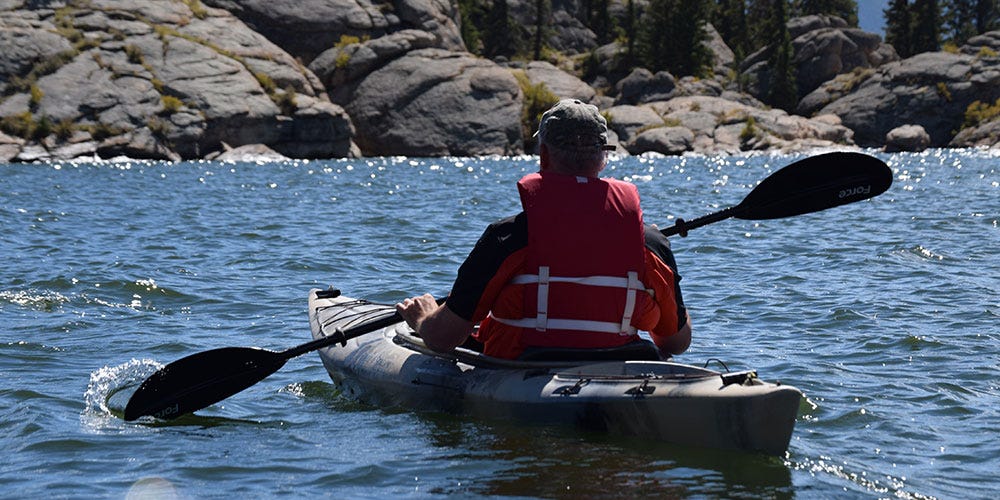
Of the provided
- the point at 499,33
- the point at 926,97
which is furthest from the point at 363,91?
the point at 926,97

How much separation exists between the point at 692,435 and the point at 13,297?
6.74 metres

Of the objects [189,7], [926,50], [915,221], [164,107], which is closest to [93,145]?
[164,107]

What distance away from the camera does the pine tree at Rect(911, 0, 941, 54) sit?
70.8m

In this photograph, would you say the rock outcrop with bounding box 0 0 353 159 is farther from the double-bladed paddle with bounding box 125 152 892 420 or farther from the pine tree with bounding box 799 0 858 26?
the pine tree with bounding box 799 0 858 26

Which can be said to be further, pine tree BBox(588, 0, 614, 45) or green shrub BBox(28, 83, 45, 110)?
pine tree BBox(588, 0, 614, 45)

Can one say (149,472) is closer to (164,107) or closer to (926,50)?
(164,107)

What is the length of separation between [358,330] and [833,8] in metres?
82.2

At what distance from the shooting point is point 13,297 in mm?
9406

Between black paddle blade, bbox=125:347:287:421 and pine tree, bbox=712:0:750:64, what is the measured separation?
7399cm

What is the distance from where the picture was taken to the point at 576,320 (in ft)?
16.4

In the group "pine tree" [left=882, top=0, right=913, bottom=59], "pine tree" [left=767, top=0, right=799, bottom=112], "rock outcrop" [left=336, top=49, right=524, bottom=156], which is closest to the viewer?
"rock outcrop" [left=336, top=49, right=524, bottom=156]

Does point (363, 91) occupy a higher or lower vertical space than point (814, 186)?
lower

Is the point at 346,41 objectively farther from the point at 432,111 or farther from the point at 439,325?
the point at 439,325

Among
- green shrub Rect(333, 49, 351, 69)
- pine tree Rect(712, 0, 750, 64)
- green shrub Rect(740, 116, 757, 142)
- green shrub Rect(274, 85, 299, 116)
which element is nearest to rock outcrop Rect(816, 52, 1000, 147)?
green shrub Rect(740, 116, 757, 142)
